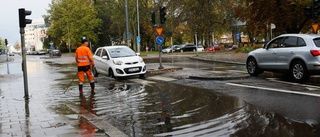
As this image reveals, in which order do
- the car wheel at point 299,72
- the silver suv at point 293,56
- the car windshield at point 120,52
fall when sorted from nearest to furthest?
the silver suv at point 293,56 → the car wheel at point 299,72 → the car windshield at point 120,52

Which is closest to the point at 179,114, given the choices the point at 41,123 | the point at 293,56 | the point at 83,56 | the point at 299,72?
the point at 41,123

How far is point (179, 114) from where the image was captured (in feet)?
24.9

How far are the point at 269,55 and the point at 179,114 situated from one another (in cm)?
725

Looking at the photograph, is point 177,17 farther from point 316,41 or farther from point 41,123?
point 41,123

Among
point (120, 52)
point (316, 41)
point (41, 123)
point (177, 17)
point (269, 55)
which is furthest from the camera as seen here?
point (177, 17)

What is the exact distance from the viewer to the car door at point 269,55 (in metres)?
13.4

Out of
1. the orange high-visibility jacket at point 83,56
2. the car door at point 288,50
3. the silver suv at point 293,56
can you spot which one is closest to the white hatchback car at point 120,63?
the orange high-visibility jacket at point 83,56

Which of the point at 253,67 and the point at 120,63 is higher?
the point at 120,63

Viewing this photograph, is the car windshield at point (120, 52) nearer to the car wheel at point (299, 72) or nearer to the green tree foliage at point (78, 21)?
the car wheel at point (299, 72)

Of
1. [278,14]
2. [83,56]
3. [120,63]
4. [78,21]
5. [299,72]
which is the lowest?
[299,72]

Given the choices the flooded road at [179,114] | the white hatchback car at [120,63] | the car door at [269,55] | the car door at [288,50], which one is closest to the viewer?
the flooded road at [179,114]

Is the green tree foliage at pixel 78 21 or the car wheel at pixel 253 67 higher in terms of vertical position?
the green tree foliage at pixel 78 21

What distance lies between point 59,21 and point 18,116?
75.7m

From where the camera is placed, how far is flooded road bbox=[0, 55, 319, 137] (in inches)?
237
